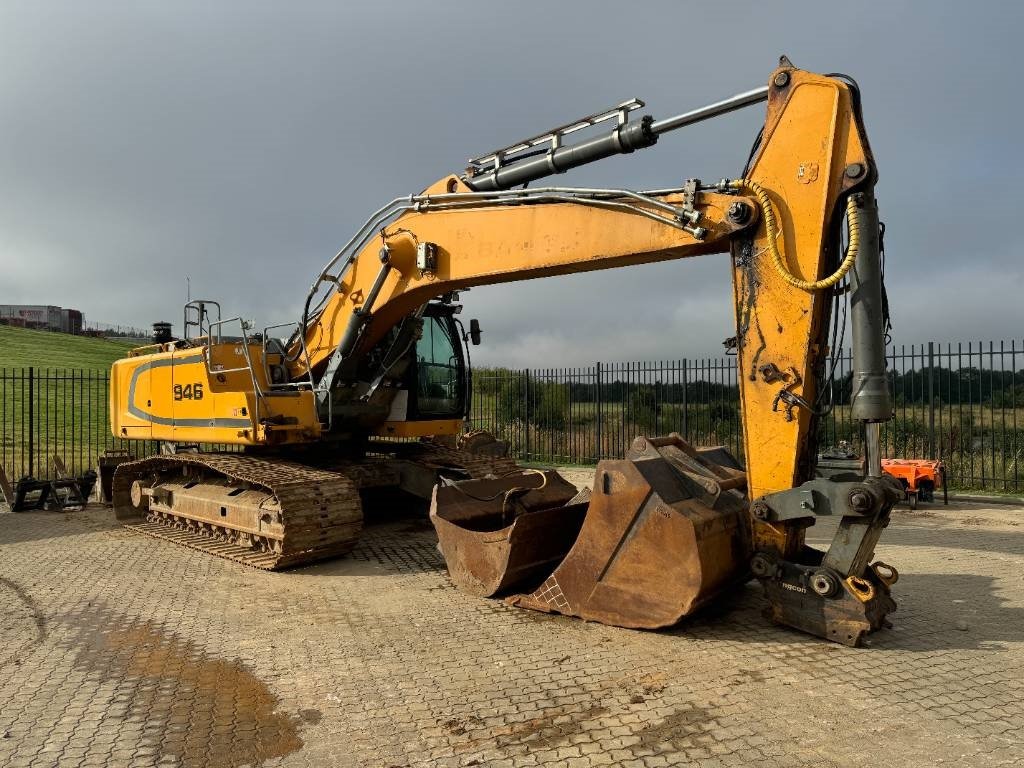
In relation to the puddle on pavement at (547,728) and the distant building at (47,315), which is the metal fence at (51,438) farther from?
the distant building at (47,315)

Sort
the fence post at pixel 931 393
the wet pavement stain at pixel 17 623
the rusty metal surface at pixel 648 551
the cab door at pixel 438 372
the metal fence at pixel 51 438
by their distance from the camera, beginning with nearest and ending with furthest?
the rusty metal surface at pixel 648 551, the wet pavement stain at pixel 17 623, the cab door at pixel 438 372, the fence post at pixel 931 393, the metal fence at pixel 51 438

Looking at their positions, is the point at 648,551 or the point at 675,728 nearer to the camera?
the point at 675,728

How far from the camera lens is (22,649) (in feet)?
14.8

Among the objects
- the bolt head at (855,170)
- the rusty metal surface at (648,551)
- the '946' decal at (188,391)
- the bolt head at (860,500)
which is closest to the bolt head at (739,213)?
the bolt head at (855,170)

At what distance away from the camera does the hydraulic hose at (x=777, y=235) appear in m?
4.21

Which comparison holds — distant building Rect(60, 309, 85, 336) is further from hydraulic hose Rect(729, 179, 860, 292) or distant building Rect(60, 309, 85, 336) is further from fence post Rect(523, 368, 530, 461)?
hydraulic hose Rect(729, 179, 860, 292)

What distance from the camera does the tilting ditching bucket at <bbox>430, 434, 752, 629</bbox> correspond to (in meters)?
4.36

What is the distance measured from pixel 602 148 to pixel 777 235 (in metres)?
1.62

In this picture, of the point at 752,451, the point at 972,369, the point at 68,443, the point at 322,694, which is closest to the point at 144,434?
the point at 322,694

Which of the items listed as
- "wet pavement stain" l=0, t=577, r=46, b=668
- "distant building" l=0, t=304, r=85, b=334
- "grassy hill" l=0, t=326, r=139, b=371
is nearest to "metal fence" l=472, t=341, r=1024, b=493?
"wet pavement stain" l=0, t=577, r=46, b=668

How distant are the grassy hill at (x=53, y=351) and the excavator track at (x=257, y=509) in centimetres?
2561

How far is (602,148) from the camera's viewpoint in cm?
544

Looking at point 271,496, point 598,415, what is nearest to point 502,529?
point 271,496

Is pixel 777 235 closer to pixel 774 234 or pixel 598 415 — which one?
pixel 774 234
